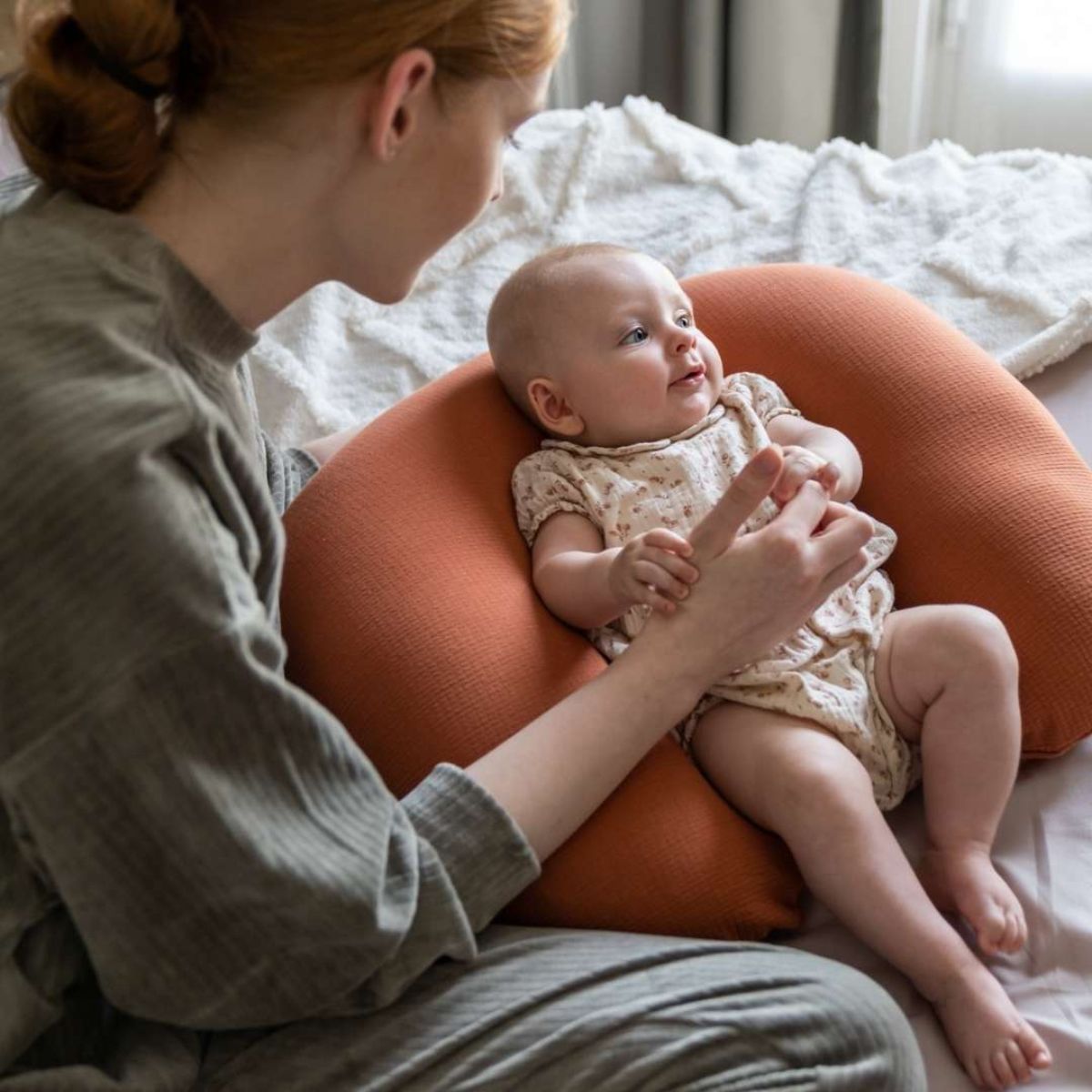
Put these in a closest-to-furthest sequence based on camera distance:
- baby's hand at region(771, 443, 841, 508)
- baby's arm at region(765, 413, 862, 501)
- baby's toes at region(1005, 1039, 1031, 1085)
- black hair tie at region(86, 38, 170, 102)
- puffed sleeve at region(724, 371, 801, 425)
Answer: black hair tie at region(86, 38, 170, 102) < baby's toes at region(1005, 1039, 1031, 1085) < baby's hand at region(771, 443, 841, 508) < baby's arm at region(765, 413, 862, 501) < puffed sleeve at region(724, 371, 801, 425)

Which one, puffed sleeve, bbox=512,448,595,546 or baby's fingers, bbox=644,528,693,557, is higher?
baby's fingers, bbox=644,528,693,557

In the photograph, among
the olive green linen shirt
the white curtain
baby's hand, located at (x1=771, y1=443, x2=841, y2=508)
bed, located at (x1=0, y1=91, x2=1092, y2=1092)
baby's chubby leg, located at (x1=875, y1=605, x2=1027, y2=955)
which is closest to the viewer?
the olive green linen shirt

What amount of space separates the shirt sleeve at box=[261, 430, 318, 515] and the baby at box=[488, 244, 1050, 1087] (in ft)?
0.83

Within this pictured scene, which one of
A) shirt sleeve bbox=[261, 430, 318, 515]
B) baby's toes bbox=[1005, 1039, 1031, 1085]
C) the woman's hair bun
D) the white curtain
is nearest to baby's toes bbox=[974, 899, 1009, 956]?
baby's toes bbox=[1005, 1039, 1031, 1085]

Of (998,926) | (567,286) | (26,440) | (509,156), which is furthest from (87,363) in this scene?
(509,156)

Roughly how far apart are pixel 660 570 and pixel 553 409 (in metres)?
0.34

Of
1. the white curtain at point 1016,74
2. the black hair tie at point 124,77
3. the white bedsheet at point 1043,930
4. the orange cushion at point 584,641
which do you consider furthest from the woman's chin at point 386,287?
the white curtain at point 1016,74

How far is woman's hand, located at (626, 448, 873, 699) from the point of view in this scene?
1253 millimetres

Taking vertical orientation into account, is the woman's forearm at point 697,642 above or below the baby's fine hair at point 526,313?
below

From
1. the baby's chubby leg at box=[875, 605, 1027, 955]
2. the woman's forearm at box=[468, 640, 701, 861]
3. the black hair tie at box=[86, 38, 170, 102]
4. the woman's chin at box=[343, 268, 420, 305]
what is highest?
the black hair tie at box=[86, 38, 170, 102]

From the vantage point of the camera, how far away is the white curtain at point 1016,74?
2688 millimetres

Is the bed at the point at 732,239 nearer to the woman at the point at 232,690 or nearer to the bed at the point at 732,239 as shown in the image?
the bed at the point at 732,239

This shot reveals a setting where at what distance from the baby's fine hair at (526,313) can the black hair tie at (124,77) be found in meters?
0.61

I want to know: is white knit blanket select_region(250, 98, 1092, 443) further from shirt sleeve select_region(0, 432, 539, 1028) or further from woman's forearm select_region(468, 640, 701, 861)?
shirt sleeve select_region(0, 432, 539, 1028)
